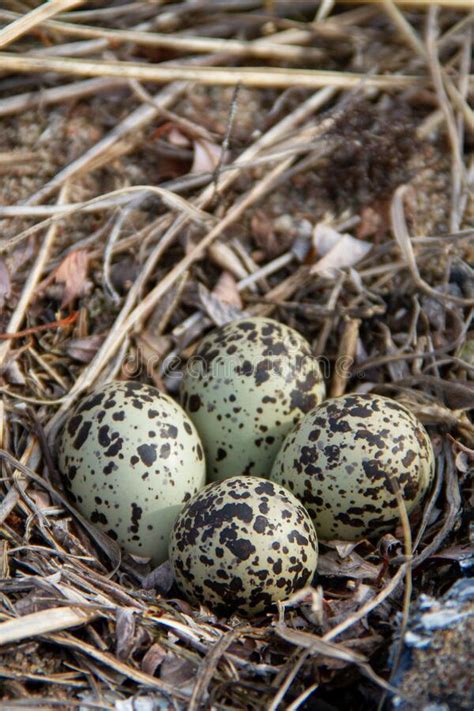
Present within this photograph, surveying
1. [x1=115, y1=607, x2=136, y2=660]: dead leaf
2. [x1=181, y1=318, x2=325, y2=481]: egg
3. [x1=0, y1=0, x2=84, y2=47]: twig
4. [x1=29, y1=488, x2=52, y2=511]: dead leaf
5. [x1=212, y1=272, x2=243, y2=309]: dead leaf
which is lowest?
[x1=115, y1=607, x2=136, y2=660]: dead leaf

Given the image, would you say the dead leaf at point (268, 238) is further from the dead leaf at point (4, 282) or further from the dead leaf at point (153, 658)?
the dead leaf at point (153, 658)

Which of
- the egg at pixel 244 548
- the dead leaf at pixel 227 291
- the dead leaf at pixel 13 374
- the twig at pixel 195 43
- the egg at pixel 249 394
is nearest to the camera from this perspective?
the egg at pixel 244 548

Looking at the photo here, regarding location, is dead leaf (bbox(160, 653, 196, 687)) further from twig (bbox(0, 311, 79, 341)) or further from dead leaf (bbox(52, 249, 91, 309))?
dead leaf (bbox(52, 249, 91, 309))

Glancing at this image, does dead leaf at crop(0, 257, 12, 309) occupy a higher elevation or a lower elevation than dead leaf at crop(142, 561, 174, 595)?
higher

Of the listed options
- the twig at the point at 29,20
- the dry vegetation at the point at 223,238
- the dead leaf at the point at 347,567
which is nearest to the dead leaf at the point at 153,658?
the dry vegetation at the point at 223,238

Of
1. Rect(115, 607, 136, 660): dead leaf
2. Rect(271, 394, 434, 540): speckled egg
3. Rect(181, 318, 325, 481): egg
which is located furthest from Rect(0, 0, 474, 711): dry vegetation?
Rect(181, 318, 325, 481): egg

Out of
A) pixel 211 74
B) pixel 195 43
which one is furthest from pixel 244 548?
pixel 195 43
